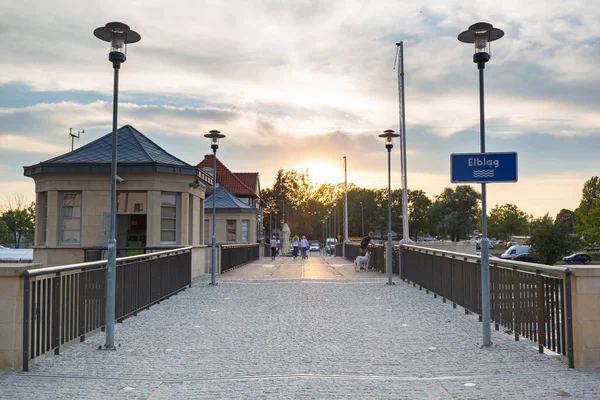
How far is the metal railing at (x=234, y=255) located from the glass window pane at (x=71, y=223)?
5431mm

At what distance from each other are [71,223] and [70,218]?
177 millimetres

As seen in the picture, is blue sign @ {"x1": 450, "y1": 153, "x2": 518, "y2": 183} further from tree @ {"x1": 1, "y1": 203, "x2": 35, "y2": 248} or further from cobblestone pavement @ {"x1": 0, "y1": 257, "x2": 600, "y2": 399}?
tree @ {"x1": 1, "y1": 203, "x2": 35, "y2": 248}

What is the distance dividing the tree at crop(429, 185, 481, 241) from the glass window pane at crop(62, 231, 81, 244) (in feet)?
295

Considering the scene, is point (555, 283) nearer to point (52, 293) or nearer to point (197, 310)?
point (52, 293)

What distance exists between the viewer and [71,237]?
67.8ft

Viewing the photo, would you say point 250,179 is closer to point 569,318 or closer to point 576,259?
point 576,259

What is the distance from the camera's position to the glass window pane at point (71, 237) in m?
20.6

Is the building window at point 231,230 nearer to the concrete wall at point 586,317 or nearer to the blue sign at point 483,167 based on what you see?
the blue sign at point 483,167

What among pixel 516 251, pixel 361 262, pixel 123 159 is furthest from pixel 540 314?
pixel 516 251

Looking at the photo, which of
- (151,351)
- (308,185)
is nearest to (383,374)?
(151,351)

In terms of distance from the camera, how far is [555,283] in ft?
22.6

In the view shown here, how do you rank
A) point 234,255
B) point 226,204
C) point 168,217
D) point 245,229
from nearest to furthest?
1. point 168,217
2. point 234,255
3. point 226,204
4. point 245,229

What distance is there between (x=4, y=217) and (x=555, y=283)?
3457 inches

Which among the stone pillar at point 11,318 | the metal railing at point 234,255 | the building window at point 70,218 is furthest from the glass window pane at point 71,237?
the stone pillar at point 11,318
